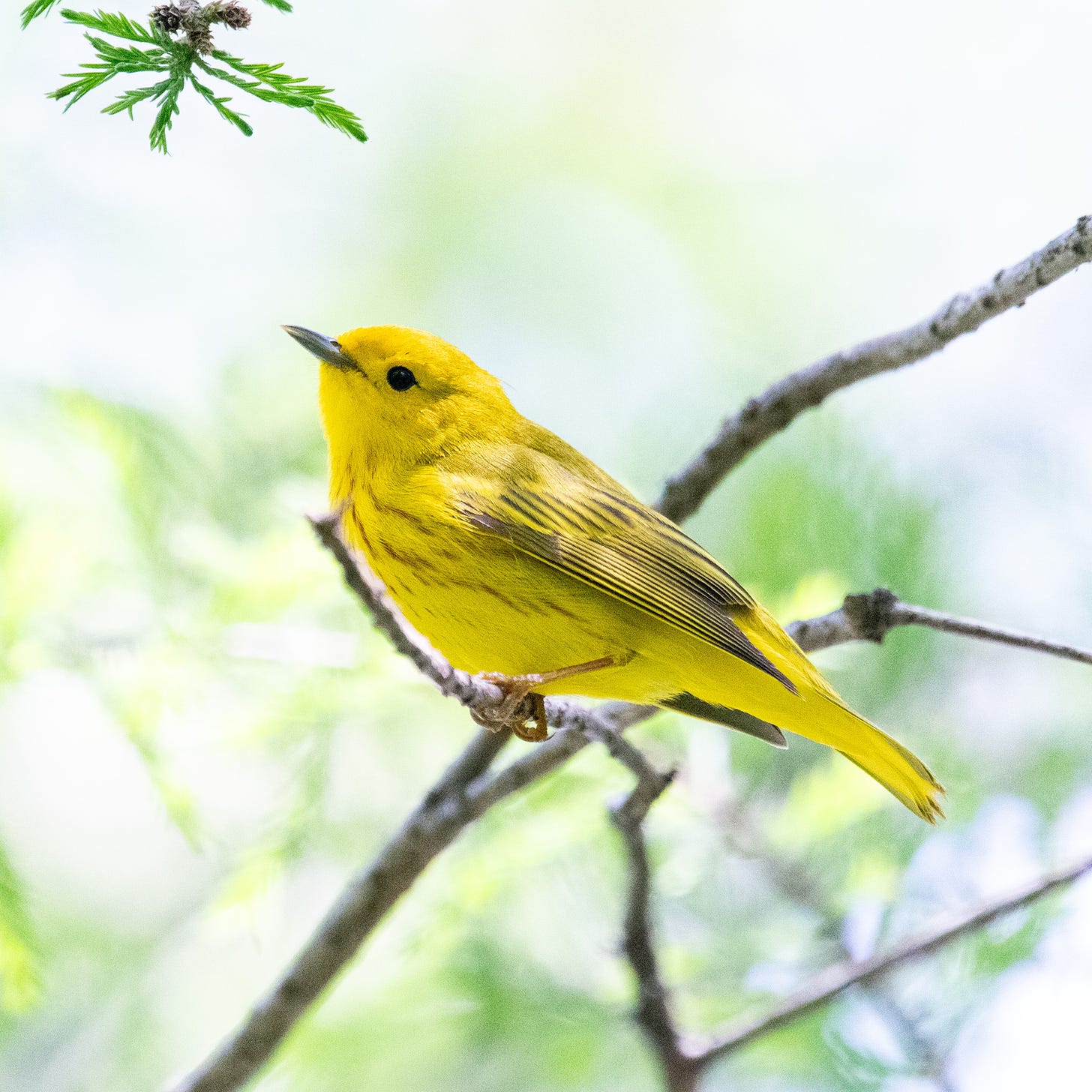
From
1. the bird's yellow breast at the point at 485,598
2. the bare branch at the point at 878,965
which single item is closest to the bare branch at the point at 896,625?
the bird's yellow breast at the point at 485,598

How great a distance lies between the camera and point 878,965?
2.71 metres

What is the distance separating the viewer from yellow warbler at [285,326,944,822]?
2.41 meters

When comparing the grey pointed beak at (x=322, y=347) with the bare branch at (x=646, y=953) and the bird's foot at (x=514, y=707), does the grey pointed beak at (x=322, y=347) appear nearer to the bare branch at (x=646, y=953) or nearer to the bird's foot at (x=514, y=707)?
the bird's foot at (x=514, y=707)

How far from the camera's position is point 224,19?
1237 millimetres

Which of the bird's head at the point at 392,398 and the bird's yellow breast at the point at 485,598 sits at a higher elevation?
the bird's head at the point at 392,398

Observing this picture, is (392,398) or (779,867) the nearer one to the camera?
(392,398)

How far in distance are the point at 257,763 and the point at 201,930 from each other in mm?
494

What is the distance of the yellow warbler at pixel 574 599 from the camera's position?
2.41 metres

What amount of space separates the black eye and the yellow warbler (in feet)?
0.52

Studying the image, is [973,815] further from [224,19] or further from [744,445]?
[224,19]

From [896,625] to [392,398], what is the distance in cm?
124

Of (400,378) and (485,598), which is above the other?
(400,378)

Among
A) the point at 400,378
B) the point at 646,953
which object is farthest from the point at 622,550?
the point at 646,953

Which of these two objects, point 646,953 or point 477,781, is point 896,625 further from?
point 477,781
